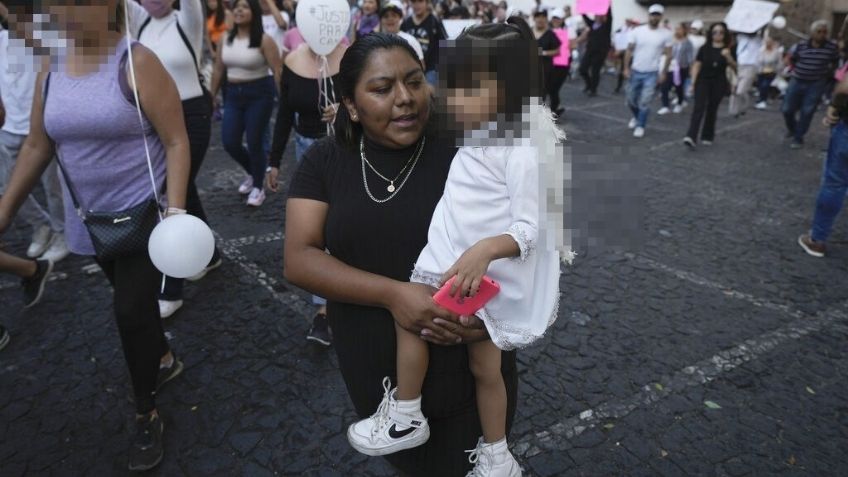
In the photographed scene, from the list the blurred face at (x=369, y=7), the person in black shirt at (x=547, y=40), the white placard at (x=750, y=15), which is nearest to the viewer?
the blurred face at (x=369, y=7)

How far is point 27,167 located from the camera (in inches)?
103

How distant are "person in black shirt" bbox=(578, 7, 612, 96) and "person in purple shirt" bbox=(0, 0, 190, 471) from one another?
40.8ft

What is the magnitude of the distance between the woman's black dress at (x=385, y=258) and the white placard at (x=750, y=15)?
13.7 m

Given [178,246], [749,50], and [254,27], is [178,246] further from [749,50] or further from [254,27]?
[749,50]

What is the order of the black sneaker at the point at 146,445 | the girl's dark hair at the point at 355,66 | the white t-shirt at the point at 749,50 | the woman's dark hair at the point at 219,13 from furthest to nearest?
1. the white t-shirt at the point at 749,50
2. the woman's dark hair at the point at 219,13
3. the black sneaker at the point at 146,445
4. the girl's dark hair at the point at 355,66

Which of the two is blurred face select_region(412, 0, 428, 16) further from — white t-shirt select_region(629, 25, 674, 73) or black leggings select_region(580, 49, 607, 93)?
black leggings select_region(580, 49, 607, 93)

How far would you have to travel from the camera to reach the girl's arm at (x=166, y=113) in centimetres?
242

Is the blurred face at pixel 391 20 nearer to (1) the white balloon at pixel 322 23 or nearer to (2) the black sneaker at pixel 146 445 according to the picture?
(1) the white balloon at pixel 322 23

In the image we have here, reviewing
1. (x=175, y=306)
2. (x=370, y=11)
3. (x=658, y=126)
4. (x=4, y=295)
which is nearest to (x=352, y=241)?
(x=175, y=306)

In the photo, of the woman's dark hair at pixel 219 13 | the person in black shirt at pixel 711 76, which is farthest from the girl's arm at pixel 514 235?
the person in black shirt at pixel 711 76

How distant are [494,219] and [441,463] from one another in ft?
2.88

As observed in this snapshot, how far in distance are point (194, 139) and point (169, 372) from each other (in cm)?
164

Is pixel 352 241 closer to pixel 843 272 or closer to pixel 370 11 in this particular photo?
pixel 843 272

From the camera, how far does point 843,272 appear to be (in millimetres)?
4977
